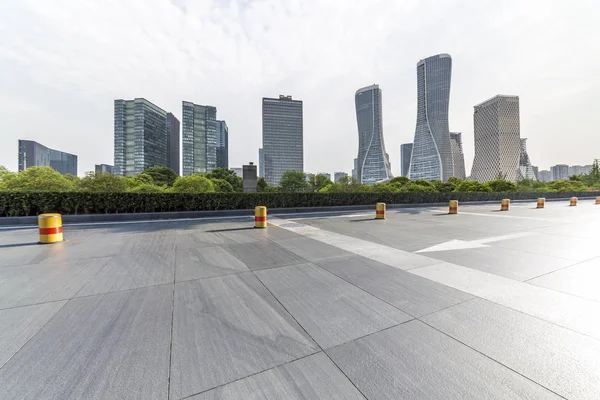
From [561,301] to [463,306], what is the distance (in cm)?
147

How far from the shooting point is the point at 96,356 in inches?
87.1

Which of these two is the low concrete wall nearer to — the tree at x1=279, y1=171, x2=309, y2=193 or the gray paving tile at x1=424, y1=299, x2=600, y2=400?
the gray paving tile at x1=424, y1=299, x2=600, y2=400

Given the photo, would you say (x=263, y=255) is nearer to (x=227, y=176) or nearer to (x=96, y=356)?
(x=96, y=356)

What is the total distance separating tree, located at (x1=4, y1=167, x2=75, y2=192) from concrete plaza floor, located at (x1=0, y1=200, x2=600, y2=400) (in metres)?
18.9

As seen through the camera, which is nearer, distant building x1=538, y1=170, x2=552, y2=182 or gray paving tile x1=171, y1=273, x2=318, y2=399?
gray paving tile x1=171, y1=273, x2=318, y2=399

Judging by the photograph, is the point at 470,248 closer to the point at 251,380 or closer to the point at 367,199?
the point at 251,380

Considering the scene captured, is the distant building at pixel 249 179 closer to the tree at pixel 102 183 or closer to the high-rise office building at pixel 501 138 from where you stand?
the tree at pixel 102 183

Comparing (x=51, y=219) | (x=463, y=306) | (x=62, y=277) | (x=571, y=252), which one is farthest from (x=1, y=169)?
(x=571, y=252)

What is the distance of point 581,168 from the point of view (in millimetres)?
163625

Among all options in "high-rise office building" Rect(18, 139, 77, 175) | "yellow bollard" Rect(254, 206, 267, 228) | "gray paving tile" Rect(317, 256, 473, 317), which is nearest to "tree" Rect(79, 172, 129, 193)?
"yellow bollard" Rect(254, 206, 267, 228)

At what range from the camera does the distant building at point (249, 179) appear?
65.7 ft

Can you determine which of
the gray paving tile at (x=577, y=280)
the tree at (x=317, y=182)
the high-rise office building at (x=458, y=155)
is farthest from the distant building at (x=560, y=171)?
the gray paving tile at (x=577, y=280)

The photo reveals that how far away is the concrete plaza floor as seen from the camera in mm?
1885

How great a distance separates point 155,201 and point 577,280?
629 inches
